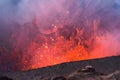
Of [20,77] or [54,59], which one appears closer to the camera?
[20,77]

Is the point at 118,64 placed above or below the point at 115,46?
below

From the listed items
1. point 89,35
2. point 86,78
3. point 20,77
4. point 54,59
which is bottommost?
point 86,78

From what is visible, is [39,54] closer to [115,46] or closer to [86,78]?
[115,46]

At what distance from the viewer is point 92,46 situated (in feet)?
134

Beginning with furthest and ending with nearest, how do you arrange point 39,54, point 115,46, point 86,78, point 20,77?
1. point 39,54
2. point 115,46
3. point 20,77
4. point 86,78

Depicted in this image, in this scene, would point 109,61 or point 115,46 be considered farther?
point 115,46

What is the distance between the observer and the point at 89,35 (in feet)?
143

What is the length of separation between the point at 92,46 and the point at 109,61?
14309mm

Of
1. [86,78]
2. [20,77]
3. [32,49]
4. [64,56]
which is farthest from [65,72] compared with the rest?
[32,49]

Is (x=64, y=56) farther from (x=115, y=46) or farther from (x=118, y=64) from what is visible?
(x=118, y=64)

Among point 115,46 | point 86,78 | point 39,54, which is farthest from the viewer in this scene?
point 39,54

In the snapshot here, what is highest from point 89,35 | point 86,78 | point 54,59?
point 89,35

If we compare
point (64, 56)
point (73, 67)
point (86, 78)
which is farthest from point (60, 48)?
point (86, 78)

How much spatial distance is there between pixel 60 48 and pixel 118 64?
51.1 ft
